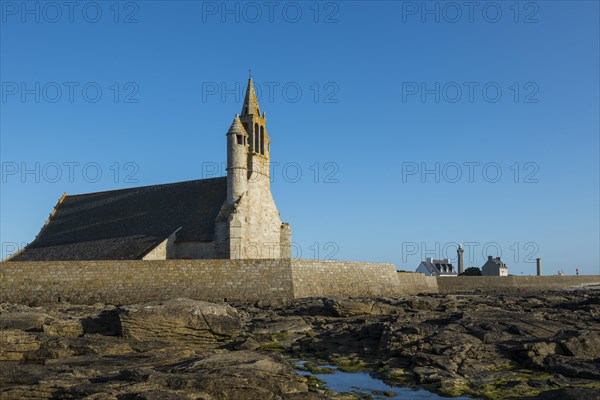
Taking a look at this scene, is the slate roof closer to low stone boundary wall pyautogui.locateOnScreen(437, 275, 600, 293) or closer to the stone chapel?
the stone chapel

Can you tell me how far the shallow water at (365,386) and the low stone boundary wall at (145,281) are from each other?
629 inches

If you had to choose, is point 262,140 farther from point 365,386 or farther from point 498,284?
point 365,386

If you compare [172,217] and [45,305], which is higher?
[172,217]

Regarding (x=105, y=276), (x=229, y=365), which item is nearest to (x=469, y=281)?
(x=105, y=276)

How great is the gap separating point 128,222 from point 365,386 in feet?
122

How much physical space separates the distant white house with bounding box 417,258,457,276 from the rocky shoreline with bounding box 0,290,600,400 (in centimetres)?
7155

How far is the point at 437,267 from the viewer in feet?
313

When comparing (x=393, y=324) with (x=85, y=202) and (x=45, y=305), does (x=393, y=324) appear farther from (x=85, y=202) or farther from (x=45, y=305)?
(x=85, y=202)

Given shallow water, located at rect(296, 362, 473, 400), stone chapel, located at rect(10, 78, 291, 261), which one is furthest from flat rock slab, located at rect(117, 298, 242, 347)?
stone chapel, located at rect(10, 78, 291, 261)

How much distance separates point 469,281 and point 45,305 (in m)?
37.3

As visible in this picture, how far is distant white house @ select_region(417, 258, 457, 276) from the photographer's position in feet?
303

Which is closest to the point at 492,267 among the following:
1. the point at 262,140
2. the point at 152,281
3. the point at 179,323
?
the point at 262,140

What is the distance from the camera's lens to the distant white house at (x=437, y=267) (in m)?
92.3

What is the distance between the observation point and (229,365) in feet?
39.5
